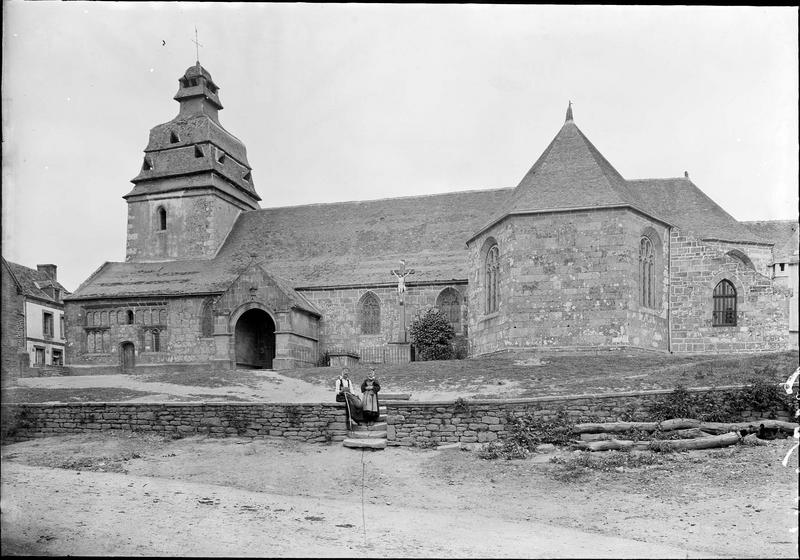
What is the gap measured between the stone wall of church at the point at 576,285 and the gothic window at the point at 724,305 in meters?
1.98

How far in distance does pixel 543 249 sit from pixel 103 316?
22.5 metres

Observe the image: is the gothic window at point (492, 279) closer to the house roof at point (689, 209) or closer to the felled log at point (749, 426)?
the house roof at point (689, 209)

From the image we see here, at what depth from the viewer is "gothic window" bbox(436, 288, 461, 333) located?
3112 centimetres

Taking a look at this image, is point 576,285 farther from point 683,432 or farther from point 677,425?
point 683,432

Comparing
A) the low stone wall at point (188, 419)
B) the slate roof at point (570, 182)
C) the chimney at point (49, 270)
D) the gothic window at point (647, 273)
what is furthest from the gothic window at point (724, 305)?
the chimney at point (49, 270)

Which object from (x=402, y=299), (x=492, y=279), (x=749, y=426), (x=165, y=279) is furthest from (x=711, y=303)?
(x=165, y=279)

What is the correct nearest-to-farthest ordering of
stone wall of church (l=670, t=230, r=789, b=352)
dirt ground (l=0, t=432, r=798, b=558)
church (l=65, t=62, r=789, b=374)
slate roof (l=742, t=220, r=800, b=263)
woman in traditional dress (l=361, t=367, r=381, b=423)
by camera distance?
1. dirt ground (l=0, t=432, r=798, b=558)
2. woman in traditional dress (l=361, t=367, r=381, b=423)
3. church (l=65, t=62, r=789, b=374)
4. stone wall of church (l=670, t=230, r=789, b=352)
5. slate roof (l=742, t=220, r=800, b=263)

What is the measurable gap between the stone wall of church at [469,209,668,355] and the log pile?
33.1 ft

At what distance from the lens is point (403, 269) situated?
32.5 metres

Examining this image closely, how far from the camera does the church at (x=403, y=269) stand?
24641 mm

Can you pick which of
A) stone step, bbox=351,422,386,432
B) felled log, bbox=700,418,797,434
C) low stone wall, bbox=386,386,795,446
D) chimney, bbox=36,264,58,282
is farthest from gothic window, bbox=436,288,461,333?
chimney, bbox=36,264,58,282

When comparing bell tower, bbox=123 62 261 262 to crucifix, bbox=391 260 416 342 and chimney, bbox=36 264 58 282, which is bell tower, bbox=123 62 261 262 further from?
chimney, bbox=36 264 58 282

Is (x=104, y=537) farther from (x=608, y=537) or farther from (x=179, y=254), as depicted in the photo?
(x=179, y=254)

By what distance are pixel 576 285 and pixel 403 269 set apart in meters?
10.2
